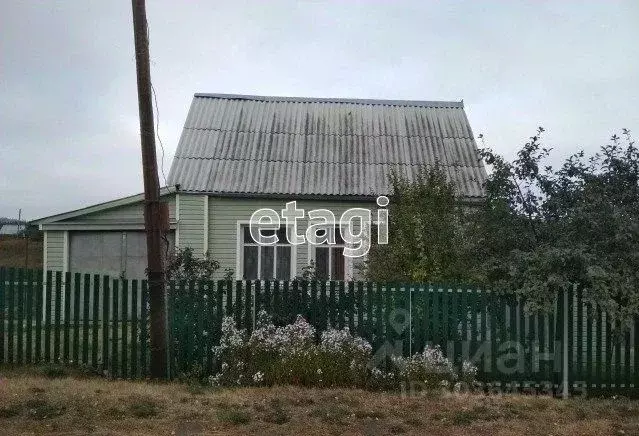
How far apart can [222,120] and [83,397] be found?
11.2 metres

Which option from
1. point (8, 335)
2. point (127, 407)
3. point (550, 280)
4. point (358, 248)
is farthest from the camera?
point (358, 248)

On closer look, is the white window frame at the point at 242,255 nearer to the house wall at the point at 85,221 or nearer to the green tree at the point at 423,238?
the house wall at the point at 85,221

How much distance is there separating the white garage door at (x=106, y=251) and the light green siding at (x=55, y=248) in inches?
7.9

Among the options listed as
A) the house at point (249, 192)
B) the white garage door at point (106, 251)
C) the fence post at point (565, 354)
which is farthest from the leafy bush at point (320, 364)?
the white garage door at point (106, 251)

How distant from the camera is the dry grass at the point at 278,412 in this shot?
22.8ft

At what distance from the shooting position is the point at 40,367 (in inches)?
362

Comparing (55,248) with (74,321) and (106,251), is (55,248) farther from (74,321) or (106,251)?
(74,321)

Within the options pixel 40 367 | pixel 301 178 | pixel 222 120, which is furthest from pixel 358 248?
pixel 40 367

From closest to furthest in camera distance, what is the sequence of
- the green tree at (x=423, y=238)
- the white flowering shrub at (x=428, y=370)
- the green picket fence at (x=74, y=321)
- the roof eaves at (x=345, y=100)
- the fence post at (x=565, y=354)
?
the white flowering shrub at (x=428, y=370)
the fence post at (x=565, y=354)
the green picket fence at (x=74, y=321)
the green tree at (x=423, y=238)
the roof eaves at (x=345, y=100)

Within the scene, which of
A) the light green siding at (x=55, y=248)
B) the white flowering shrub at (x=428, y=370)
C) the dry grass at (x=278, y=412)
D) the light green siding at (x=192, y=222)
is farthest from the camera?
the light green siding at (x=55, y=248)

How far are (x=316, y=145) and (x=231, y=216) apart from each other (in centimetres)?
312

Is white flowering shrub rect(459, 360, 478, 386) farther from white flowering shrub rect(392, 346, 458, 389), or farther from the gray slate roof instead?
the gray slate roof

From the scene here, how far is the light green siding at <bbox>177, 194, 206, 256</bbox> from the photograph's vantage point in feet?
50.8

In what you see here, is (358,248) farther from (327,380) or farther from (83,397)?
(83,397)
